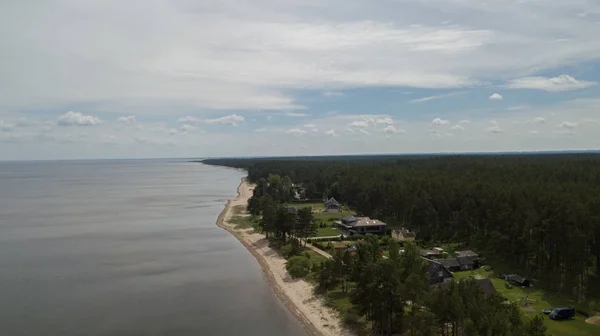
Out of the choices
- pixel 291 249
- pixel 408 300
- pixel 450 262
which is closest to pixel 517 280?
pixel 450 262

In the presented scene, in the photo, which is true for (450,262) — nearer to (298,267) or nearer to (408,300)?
(298,267)

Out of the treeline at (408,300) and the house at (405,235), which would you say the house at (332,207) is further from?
the treeline at (408,300)

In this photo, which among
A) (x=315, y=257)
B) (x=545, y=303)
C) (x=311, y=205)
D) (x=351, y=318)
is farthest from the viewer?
(x=311, y=205)

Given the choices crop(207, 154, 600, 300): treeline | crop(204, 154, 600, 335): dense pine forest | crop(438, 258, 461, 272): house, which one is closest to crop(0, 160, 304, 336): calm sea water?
crop(204, 154, 600, 335): dense pine forest

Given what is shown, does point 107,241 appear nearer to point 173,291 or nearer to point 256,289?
point 173,291

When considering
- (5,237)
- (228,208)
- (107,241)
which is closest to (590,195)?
(107,241)
